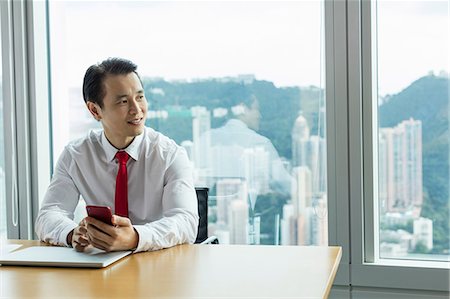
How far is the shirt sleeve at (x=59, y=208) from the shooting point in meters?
2.35

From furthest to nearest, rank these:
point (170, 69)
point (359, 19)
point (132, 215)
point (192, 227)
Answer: point (170, 69)
point (359, 19)
point (132, 215)
point (192, 227)

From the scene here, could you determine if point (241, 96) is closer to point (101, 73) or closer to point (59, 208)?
point (101, 73)

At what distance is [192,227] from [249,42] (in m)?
1.23

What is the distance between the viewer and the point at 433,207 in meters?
3.06

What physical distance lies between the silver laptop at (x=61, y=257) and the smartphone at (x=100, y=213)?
11cm

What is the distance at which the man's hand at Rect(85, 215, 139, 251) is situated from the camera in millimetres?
2047

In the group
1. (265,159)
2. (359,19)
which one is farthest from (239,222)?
(359,19)

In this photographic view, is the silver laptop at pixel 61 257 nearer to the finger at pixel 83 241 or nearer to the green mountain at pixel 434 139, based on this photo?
the finger at pixel 83 241

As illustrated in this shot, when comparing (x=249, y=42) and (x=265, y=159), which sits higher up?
(x=249, y=42)

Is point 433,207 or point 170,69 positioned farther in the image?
point 170,69

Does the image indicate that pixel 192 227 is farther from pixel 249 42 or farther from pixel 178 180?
pixel 249 42

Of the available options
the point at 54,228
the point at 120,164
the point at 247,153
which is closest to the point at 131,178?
the point at 120,164

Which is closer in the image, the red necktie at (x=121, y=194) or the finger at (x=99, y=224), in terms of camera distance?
the finger at (x=99, y=224)

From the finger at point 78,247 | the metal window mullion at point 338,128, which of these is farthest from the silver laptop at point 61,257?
the metal window mullion at point 338,128
